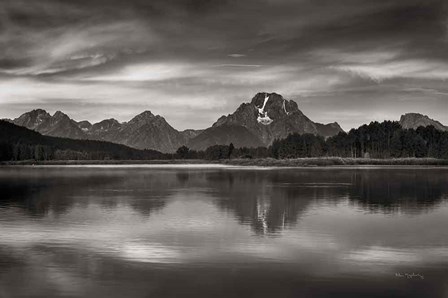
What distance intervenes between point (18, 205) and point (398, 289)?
1541 inches

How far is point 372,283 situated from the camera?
779 inches

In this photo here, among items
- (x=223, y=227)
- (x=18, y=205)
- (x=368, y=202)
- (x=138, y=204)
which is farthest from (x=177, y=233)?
(x=368, y=202)

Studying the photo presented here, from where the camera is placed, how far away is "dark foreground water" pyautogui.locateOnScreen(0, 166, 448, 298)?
63.5ft

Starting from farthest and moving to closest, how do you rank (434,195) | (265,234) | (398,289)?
(434,195)
(265,234)
(398,289)

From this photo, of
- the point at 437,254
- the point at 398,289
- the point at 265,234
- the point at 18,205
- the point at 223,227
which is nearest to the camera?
the point at 398,289

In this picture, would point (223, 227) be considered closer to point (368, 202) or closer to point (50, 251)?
point (50, 251)

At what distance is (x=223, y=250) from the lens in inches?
1033

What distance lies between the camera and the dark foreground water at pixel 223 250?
19.4 m
